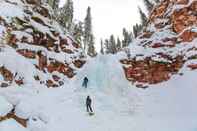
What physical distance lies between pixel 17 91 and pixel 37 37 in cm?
1284

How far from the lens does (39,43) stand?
43.9 m

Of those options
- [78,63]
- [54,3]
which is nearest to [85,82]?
[78,63]

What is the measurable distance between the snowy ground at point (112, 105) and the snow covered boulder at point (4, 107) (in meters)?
0.80

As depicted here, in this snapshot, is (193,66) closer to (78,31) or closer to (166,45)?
(166,45)

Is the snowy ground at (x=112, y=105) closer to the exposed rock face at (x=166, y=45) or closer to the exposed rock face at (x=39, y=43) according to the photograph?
the exposed rock face at (x=166, y=45)

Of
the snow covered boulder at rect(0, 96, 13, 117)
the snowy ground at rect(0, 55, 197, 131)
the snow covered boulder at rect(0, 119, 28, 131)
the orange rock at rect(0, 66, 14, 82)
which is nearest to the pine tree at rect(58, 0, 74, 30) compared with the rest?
the snowy ground at rect(0, 55, 197, 131)

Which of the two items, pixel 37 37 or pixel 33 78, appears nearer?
pixel 33 78

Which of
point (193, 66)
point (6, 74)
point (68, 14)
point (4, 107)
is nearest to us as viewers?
point (4, 107)

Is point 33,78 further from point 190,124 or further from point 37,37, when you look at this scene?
point 190,124

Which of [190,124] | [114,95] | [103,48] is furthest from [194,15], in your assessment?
[103,48]

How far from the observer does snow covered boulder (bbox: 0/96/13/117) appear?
91.7ft

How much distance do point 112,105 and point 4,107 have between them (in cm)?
1251

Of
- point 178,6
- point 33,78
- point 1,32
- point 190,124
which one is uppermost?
point 178,6

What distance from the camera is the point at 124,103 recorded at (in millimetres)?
36938
